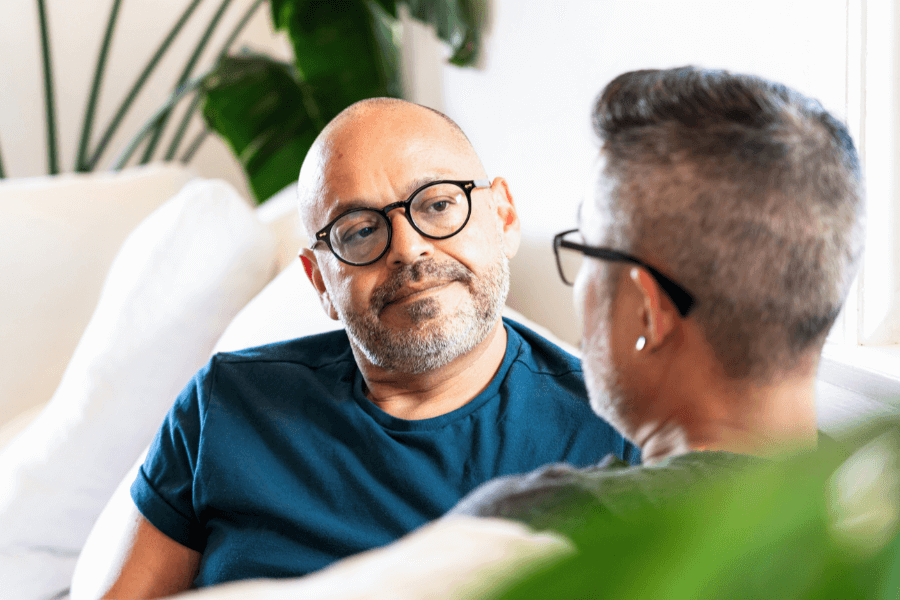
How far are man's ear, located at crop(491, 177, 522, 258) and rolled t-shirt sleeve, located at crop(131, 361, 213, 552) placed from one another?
50cm

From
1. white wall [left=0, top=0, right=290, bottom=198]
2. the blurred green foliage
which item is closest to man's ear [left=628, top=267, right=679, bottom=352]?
the blurred green foliage

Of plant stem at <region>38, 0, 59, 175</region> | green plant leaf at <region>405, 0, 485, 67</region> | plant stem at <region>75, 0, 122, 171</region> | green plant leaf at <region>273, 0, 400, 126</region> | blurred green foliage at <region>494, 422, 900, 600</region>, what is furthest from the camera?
plant stem at <region>75, 0, 122, 171</region>

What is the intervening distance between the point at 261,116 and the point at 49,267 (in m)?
0.75

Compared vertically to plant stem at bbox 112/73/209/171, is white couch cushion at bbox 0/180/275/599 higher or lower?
lower

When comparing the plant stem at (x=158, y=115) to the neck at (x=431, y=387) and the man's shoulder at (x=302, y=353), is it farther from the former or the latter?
the neck at (x=431, y=387)

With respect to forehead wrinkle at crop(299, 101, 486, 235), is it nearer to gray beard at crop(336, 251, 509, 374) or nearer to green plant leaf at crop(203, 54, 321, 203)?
gray beard at crop(336, 251, 509, 374)

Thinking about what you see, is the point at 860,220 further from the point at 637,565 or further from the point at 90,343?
the point at 90,343

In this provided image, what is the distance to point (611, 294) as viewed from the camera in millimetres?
578

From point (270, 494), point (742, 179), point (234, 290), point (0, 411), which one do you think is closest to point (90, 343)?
point (234, 290)

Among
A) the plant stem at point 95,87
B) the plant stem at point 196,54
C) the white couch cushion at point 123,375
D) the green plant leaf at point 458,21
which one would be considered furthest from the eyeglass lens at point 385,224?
the plant stem at point 95,87

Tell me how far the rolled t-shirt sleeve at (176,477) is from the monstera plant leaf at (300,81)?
1347 mm

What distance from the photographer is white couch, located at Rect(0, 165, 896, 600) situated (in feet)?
4.26

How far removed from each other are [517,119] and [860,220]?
1216mm

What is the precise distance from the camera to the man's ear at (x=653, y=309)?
1.79ft
